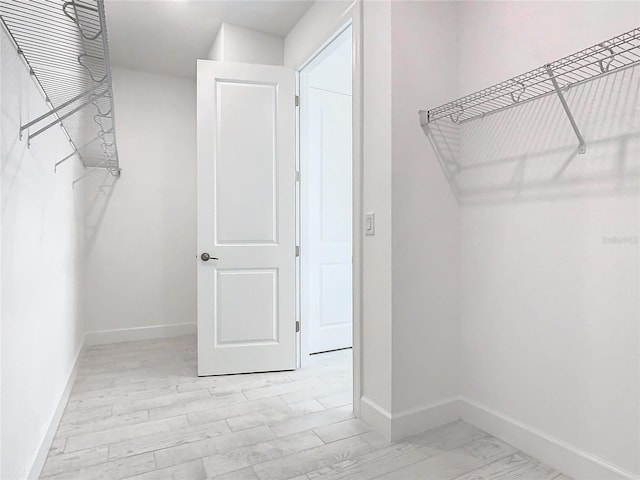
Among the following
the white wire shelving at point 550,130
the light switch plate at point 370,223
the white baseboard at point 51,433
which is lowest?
the white baseboard at point 51,433

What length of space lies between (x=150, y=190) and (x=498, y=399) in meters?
3.40

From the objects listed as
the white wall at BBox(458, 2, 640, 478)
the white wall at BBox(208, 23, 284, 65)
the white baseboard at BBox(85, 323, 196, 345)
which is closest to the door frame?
the white wall at BBox(458, 2, 640, 478)

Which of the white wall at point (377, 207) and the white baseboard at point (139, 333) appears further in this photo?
the white baseboard at point (139, 333)

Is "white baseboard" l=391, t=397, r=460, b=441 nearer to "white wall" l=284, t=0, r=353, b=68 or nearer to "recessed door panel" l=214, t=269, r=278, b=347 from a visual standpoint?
"recessed door panel" l=214, t=269, r=278, b=347

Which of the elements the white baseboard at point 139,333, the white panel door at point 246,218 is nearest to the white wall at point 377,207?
the white panel door at point 246,218

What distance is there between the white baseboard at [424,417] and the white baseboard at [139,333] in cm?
263

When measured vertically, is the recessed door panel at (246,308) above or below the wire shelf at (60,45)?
below

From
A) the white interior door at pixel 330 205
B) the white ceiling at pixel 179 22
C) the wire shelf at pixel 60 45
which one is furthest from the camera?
the white interior door at pixel 330 205

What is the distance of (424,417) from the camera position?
1958 mm

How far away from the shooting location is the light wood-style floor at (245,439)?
1627 mm

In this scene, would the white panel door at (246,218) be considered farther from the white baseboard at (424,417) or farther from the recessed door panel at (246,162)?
the white baseboard at (424,417)

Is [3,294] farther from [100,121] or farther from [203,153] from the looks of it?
[203,153]

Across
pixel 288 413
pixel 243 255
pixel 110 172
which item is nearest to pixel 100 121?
pixel 243 255

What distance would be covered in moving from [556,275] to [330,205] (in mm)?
2095
